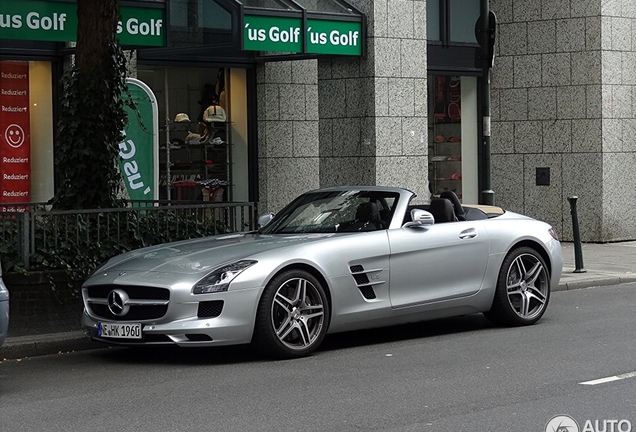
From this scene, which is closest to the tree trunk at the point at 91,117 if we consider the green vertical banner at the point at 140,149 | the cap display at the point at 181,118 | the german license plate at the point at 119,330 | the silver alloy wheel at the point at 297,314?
the green vertical banner at the point at 140,149

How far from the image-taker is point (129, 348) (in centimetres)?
1040

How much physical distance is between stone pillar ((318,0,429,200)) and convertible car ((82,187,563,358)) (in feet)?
20.1

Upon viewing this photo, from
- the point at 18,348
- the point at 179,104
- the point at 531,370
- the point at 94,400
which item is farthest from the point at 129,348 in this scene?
the point at 179,104

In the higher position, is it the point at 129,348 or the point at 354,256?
the point at 354,256

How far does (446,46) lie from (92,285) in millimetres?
12510

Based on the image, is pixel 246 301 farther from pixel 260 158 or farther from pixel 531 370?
pixel 260 158

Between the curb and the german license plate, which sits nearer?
the german license plate

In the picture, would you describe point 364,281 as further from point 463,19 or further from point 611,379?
point 463,19

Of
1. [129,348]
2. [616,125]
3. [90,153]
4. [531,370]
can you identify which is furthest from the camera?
[616,125]

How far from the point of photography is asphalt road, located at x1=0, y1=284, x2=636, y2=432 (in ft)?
23.1

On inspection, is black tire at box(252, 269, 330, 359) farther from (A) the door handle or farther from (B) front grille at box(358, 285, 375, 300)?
(A) the door handle

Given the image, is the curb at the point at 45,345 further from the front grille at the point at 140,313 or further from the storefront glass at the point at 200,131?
the storefront glass at the point at 200,131

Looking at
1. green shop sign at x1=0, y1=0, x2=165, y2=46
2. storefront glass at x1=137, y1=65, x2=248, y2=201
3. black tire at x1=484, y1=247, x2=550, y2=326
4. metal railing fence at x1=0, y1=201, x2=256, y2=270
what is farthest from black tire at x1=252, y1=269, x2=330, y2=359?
storefront glass at x1=137, y1=65, x2=248, y2=201

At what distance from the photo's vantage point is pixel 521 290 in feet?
36.6
